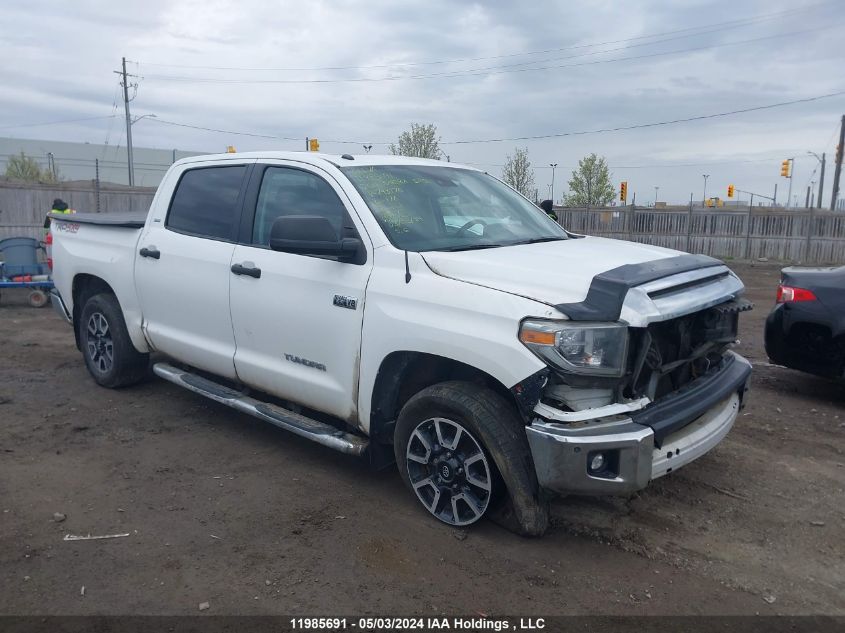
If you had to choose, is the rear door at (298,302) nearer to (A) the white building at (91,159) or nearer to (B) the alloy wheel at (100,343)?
(B) the alloy wheel at (100,343)

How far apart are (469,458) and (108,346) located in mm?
4061

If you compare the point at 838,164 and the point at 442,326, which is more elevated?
the point at 838,164

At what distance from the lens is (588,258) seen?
4.00 metres

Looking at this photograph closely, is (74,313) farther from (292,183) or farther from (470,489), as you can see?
(470,489)

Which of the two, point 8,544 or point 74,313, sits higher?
point 74,313

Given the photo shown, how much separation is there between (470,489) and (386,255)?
1376mm

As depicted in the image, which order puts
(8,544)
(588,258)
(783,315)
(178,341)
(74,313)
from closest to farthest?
(8,544), (588,258), (178,341), (783,315), (74,313)

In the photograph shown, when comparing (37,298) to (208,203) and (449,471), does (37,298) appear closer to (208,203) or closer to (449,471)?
(208,203)

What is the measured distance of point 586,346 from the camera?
3.30 m

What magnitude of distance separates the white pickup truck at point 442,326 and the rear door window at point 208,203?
0.02m

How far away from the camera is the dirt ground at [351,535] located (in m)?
3.29

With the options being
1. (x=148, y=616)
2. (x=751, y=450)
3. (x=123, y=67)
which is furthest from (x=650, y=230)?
(x=123, y=67)

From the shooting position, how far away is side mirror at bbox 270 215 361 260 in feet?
13.0

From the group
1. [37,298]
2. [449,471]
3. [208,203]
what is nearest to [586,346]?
[449,471]
